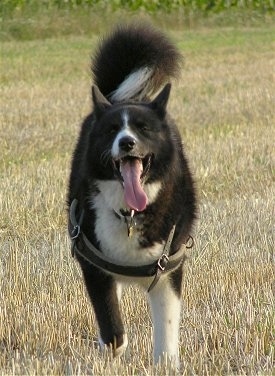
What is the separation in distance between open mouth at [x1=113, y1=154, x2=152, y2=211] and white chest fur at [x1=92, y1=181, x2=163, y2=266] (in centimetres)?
12

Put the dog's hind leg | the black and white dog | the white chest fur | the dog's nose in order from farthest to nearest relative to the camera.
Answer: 1. the dog's hind leg
2. the white chest fur
3. the black and white dog
4. the dog's nose

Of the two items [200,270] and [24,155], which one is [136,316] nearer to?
[200,270]

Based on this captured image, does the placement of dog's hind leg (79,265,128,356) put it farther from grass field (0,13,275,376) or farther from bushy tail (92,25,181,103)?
bushy tail (92,25,181,103)

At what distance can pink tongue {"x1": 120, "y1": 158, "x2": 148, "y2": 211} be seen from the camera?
12.6 feet

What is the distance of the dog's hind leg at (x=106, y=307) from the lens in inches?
163

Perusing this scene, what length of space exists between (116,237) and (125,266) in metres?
0.13

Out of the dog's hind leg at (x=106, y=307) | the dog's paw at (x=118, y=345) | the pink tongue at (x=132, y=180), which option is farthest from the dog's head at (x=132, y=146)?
the dog's paw at (x=118, y=345)

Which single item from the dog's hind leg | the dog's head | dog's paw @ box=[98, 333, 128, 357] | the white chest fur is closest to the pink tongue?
the dog's head

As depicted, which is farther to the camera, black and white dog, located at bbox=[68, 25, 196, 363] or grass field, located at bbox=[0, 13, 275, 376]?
grass field, located at bbox=[0, 13, 275, 376]

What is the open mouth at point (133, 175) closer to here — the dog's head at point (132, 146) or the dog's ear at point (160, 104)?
the dog's head at point (132, 146)

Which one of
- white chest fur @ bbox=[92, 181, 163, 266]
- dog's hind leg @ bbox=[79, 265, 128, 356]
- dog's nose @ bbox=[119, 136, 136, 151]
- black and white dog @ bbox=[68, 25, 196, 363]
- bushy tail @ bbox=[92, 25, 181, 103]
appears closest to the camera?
dog's nose @ bbox=[119, 136, 136, 151]

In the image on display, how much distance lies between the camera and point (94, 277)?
417cm

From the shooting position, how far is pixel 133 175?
384 centimetres

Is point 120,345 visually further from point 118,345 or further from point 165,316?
point 165,316
